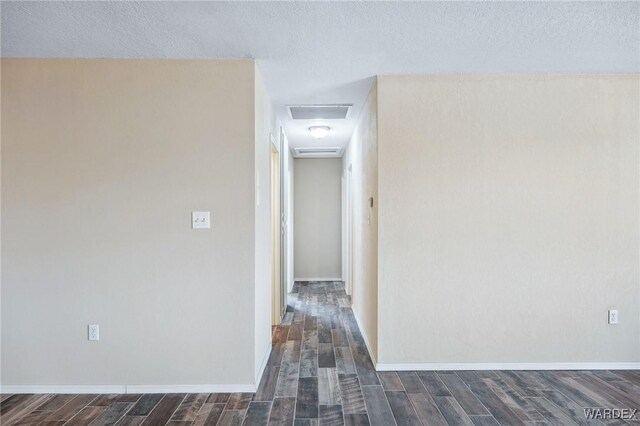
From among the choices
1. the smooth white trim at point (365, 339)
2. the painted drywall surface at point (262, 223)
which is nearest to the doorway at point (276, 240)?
the painted drywall surface at point (262, 223)

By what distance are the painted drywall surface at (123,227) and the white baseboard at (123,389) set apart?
0.13 feet

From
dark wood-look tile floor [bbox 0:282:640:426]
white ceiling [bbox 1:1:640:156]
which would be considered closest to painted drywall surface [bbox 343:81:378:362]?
dark wood-look tile floor [bbox 0:282:640:426]

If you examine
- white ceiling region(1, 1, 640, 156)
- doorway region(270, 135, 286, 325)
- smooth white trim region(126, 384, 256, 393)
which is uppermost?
white ceiling region(1, 1, 640, 156)

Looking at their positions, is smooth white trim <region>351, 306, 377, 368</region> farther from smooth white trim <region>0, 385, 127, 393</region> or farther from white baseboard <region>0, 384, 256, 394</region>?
smooth white trim <region>0, 385, 127, 393</region>

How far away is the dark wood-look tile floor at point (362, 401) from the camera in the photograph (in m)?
2.25

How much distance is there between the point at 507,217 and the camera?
292 cm

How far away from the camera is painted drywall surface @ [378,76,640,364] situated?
9.58 ft

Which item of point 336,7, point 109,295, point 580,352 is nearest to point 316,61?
point 336,7

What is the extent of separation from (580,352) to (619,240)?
0.94 metres

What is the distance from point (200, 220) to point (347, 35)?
1568 mm

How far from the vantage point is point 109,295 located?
2.60 meters

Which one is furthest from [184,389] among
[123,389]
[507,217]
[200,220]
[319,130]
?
[319,130]

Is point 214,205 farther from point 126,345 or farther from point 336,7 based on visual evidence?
point 336,7

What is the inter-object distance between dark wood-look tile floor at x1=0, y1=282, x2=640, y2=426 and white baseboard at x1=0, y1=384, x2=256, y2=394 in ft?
0.16
